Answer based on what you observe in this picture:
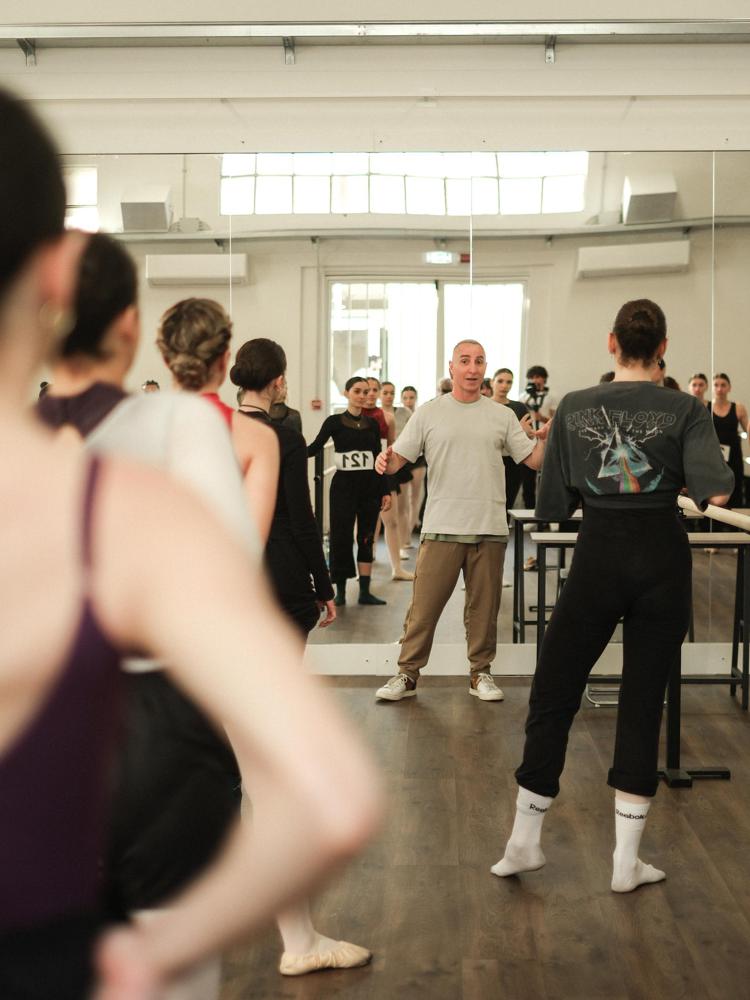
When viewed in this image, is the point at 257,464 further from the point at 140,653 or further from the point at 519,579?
the point at 519,579

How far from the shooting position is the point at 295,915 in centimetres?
Answer: 278

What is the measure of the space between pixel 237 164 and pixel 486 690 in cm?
296

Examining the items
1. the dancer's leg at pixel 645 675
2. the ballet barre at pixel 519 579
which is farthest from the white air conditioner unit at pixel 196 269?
the dancer's leg at pixel 645 675

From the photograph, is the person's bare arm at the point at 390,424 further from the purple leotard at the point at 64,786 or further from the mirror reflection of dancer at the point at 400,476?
the purple leotard at the point at 64,786

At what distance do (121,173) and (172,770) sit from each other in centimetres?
503

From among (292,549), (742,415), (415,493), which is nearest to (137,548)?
(292,549)

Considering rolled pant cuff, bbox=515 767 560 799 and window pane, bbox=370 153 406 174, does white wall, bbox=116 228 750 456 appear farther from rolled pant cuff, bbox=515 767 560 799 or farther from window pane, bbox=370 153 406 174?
rolled pant cuff, bbox=515 767 560 799

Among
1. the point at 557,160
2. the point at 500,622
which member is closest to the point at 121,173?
the point at 557,160

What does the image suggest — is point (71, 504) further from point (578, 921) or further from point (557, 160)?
point (557, 160)

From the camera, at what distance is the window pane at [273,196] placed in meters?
5.92

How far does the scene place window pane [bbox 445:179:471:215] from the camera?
5887 millimetres

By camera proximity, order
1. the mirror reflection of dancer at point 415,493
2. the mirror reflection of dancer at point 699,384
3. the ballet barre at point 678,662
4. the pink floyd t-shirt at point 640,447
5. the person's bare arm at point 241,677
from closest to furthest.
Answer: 1. the person's bare arm at point 241,677
2. the pink floyd t-shirt at point 640,447
3. the ballet barre at point 678,662
4. the mirror reflection of dancer at point 699,384
5. the mirror reflection of dancer at point 415,493

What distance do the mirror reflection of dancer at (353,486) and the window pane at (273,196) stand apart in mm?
957

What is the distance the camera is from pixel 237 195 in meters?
5.94
